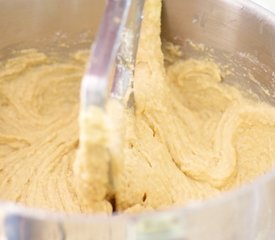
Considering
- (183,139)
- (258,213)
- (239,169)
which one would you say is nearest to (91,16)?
(183,139)

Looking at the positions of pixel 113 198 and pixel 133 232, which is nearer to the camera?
pixel 133 232

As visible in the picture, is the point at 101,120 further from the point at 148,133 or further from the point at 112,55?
the point at 148,133

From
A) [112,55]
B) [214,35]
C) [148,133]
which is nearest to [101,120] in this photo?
[112,55]

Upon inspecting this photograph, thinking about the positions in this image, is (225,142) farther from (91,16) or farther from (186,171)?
(91,16)

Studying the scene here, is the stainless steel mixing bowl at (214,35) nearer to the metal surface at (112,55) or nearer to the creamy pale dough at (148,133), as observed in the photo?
the creamy pale dough at (148,133)

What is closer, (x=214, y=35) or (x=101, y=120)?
(x=101, y=120)

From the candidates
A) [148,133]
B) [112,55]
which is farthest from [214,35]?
[112,55]

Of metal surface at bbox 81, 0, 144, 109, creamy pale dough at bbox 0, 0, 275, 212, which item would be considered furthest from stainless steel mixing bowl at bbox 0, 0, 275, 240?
metal surface at bbox 81, 0, 144, 109

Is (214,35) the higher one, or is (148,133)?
(214,35)
